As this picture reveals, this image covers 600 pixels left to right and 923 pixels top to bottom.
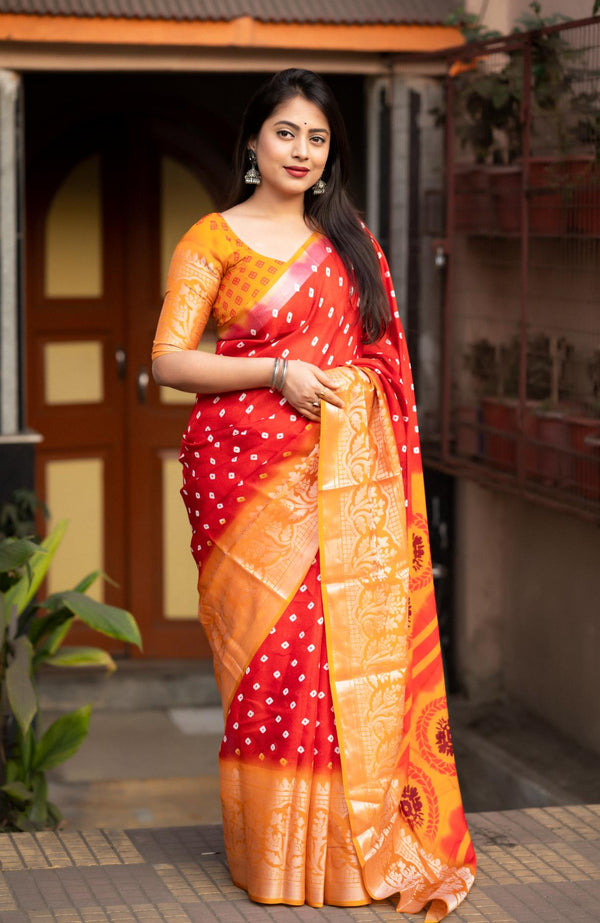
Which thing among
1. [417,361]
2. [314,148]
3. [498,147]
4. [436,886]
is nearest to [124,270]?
[417,361]

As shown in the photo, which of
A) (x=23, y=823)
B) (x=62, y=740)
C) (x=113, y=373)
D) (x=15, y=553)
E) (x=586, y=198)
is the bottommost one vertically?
(x=23, y=823)

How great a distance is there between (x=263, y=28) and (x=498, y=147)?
0.95m

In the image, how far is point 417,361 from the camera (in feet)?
19.2

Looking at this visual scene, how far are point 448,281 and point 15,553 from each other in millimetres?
2076

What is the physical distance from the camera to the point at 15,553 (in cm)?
437

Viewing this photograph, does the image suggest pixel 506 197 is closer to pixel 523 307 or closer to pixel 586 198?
pixel 523 307

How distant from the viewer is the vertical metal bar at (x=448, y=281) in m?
5.46

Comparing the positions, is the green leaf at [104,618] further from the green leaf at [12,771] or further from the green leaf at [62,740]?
the green leaf at [12,771]

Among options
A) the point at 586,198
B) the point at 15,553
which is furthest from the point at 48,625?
the point at 586,198

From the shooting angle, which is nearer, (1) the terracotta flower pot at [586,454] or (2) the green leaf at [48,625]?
(1) the terracotta flower pot at [586,454]

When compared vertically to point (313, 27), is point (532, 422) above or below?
below

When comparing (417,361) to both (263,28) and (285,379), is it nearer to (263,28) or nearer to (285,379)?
(263,28)

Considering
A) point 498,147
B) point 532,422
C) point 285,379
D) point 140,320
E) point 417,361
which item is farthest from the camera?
point 140,320

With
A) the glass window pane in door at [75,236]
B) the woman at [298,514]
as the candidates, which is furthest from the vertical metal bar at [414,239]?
the woman at [298,514]
